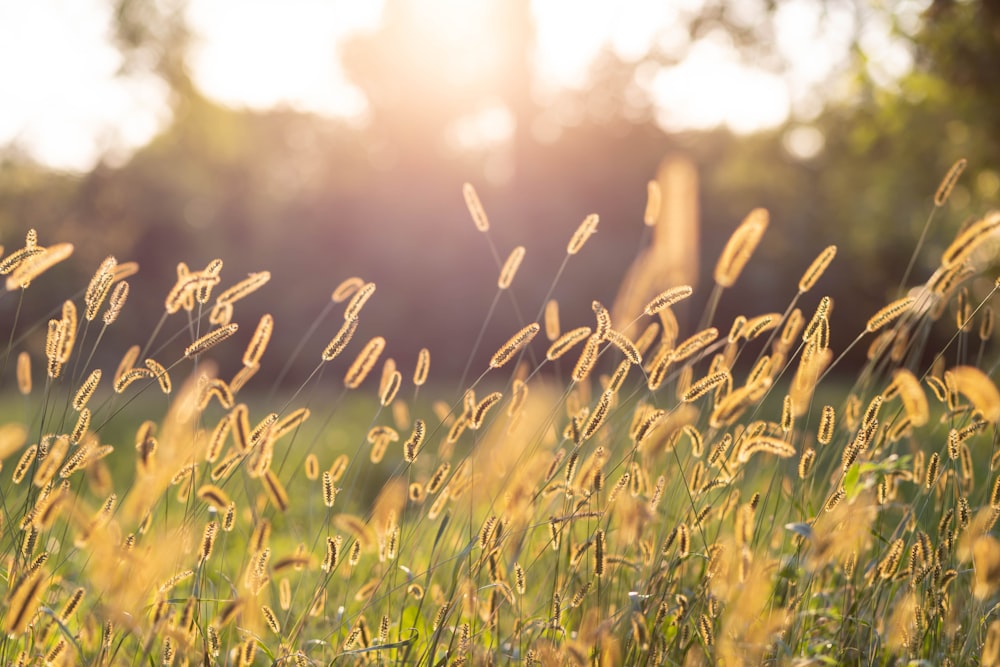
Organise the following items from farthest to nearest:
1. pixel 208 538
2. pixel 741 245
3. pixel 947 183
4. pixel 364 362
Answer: pixel 947 183
pixel 741 245
pixel 364 362
pixel 208 538

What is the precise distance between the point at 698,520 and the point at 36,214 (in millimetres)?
16679

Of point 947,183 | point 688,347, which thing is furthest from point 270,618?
point 947,183

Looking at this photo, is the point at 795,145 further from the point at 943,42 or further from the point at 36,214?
the point at 36,214

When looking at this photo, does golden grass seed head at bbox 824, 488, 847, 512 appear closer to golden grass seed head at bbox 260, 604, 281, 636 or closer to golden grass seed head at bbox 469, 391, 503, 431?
golden grass seed head at bbox 469, 391, 503, 431

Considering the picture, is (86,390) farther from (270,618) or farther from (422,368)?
(422,368)

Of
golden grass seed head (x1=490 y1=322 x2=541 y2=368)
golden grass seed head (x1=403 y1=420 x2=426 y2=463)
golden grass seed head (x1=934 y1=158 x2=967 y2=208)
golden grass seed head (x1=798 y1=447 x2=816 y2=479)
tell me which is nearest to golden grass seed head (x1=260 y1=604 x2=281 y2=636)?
golden grass seed head (x1=403 y1=420 x2=426 y2=463)

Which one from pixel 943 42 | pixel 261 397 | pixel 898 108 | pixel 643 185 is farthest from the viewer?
pixel 643 185

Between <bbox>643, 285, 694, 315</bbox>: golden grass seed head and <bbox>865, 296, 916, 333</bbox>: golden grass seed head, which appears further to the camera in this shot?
<bbox>865, 296, 916, 333</bbox>: golden grass seed head

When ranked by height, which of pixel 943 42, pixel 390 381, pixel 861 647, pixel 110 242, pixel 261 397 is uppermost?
pixel 943 42

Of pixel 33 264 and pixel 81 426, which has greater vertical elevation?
pixel 33 264

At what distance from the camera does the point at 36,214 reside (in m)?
16.1

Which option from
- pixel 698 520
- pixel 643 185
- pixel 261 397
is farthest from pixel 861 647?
pixel 643 185

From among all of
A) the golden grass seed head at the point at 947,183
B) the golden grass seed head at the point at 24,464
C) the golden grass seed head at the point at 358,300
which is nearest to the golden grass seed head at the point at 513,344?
the golden grass seed head at the point at 358,300

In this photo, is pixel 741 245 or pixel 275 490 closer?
pixel 275 490
